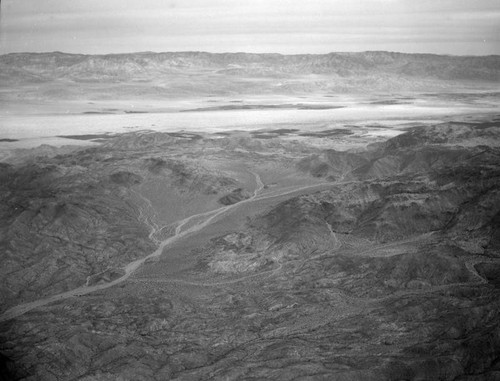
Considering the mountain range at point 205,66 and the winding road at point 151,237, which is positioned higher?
the mountain range at point 205,66

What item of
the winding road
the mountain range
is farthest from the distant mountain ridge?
the winding road

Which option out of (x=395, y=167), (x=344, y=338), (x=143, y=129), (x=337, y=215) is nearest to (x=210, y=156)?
(x=143, y=129)

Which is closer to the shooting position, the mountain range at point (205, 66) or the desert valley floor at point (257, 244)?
the desert valley floor at point (257, 244)

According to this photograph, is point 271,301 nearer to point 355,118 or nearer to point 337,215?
point 337,215

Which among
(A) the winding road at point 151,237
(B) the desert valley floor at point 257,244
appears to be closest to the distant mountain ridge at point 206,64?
(B) the desert valley floor at point 257,244

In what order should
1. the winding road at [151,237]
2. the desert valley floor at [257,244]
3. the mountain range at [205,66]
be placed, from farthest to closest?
1. the mountain range at [205,66]
2. the winding road at [151,237]
3. the desert valley floor at [257,244]

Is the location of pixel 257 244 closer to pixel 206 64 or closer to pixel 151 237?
Result: pixel 151 237

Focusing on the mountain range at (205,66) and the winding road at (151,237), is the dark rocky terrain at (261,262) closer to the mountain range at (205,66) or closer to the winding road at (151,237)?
the winding road at (151,237)
